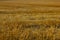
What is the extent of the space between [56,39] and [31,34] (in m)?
0.19

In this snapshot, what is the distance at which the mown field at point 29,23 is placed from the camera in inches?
33.4

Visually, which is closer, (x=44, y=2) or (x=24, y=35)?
(x=24, y=35)

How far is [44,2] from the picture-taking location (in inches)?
38.5

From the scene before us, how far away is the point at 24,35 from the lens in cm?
86

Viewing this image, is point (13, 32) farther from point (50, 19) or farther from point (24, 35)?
point (50, 19)

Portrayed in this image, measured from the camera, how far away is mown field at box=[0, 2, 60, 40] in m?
0.85

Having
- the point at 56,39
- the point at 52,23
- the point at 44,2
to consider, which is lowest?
the point at 56,39

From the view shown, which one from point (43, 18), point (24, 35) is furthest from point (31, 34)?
point (43, 18)

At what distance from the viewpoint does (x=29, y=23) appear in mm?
868

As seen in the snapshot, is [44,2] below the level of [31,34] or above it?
above

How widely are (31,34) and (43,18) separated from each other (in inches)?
6.0

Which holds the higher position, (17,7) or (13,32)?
(17,7)

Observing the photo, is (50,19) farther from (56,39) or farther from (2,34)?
(2,34)

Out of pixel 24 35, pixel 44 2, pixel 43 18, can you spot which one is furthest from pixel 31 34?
pixel 44 2
